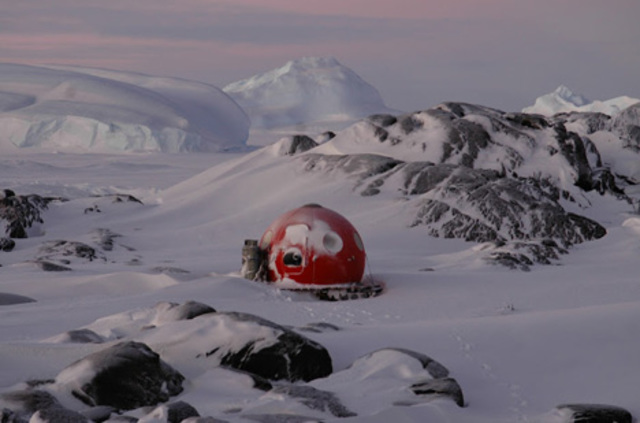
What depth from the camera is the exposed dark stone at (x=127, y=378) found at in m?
5.62

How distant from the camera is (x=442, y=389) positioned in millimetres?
5820

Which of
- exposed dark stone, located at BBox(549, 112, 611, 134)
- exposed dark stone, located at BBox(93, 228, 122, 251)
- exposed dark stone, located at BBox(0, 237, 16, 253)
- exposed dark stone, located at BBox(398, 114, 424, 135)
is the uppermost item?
exposed dark stone, located at BBox(549, 112, 611, 134)

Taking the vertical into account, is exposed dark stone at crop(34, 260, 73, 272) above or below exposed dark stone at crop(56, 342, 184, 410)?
below

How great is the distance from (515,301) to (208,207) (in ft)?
48.7

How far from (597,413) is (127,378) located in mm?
3104

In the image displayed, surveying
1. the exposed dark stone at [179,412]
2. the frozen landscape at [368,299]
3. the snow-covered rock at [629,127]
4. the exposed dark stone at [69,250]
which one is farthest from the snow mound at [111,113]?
the exposed dark stone at [179,412]

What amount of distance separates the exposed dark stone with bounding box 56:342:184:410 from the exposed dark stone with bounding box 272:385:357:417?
2.58 ft

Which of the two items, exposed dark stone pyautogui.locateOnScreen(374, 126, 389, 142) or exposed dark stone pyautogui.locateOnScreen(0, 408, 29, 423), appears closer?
exposed dark stone pyautogui.locateOnScreen(0, 408, 29, 423)

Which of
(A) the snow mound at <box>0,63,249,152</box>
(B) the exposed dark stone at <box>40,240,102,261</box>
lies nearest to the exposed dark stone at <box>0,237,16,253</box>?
(B) the exposed dark stone at <box>40,240,102,261</box>

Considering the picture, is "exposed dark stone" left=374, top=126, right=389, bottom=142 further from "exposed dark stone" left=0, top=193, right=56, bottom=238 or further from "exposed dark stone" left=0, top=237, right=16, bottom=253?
"exposed dark stone" left=0, top=237, right=16, bottom=253

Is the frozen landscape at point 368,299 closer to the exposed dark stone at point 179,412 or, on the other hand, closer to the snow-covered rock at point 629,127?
the exposed dark stone at point 179,412

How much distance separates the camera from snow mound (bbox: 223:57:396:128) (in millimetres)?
106688

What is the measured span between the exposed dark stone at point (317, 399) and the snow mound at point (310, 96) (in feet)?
328

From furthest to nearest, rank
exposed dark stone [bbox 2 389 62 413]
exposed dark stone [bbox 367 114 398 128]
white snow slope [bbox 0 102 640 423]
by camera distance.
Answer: exposed dark stone [bbox 367 114 398 128], white snow slope [bbox 0 102 640 423], exposed dark stone [bbox 2 389 62 413]
